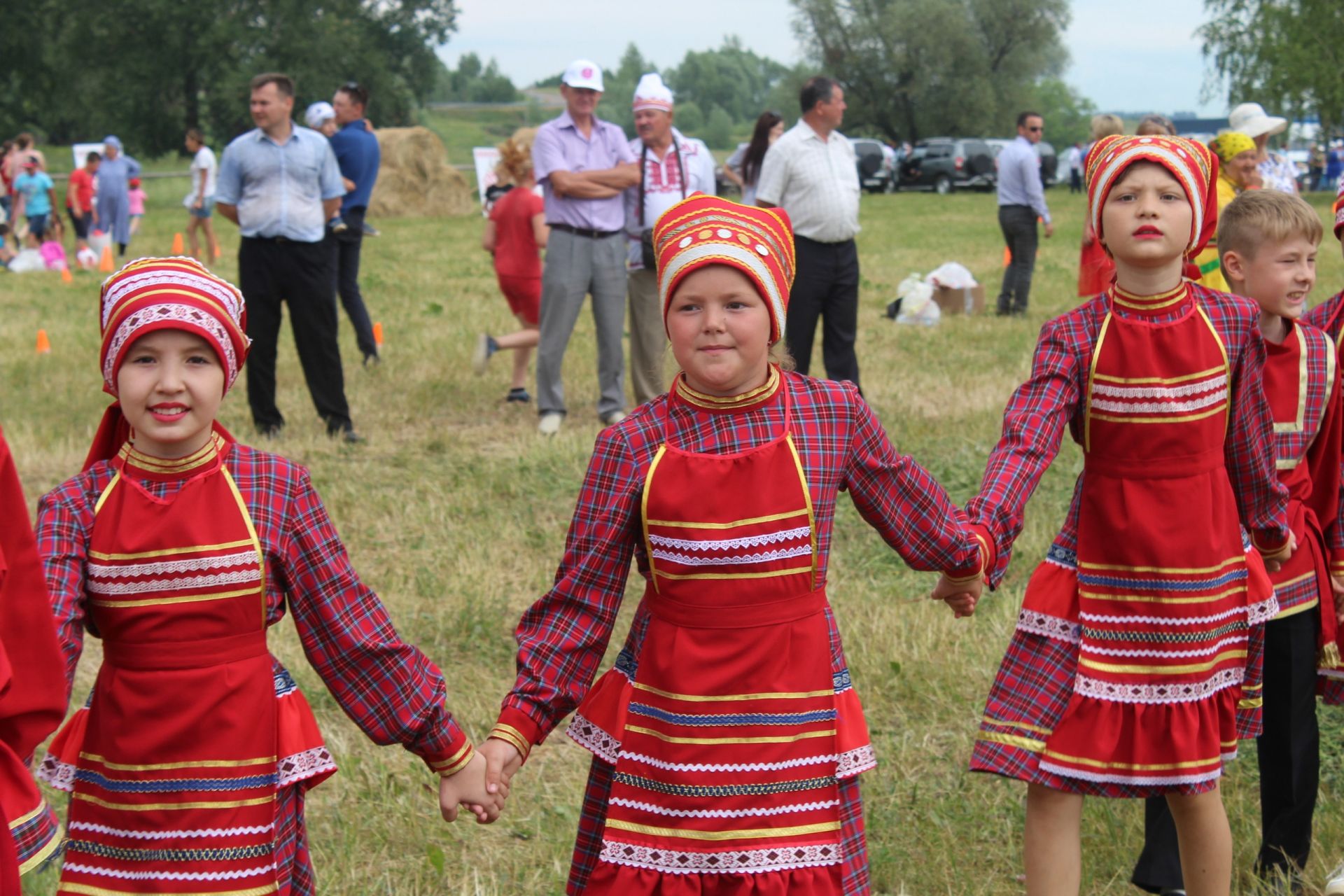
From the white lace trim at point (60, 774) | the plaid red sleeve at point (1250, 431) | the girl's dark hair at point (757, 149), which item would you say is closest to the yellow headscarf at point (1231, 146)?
the girl's dark hair at point (757, 149)

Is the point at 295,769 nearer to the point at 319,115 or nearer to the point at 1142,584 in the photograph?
the point at 1142,584

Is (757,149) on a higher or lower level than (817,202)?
higher

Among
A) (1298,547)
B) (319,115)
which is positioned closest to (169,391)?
(1298,547)

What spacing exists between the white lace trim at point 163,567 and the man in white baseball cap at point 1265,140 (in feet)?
23.5

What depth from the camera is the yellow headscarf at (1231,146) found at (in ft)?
25.2

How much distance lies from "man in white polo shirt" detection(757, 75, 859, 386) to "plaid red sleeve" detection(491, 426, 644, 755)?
20.6 ft

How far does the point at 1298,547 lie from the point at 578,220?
6.00 m

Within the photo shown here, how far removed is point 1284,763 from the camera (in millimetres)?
3830

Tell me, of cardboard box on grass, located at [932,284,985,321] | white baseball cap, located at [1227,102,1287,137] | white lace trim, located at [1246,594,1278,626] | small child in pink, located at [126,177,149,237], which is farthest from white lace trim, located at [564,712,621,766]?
small child in pink, located at [126,177,149,237]

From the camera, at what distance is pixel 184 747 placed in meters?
2.82

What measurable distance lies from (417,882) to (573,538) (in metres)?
1.61

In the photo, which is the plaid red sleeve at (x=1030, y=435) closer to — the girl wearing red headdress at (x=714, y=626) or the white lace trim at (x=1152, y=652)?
the white lace trim at (x=1152, y=652)

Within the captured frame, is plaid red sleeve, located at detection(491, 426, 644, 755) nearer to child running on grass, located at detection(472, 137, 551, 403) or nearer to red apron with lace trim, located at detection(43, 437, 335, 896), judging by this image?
red apron with lace trim, located at detection(43, 437, 335, 896)

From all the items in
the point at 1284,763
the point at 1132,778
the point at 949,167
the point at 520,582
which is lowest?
the point at 949,167
